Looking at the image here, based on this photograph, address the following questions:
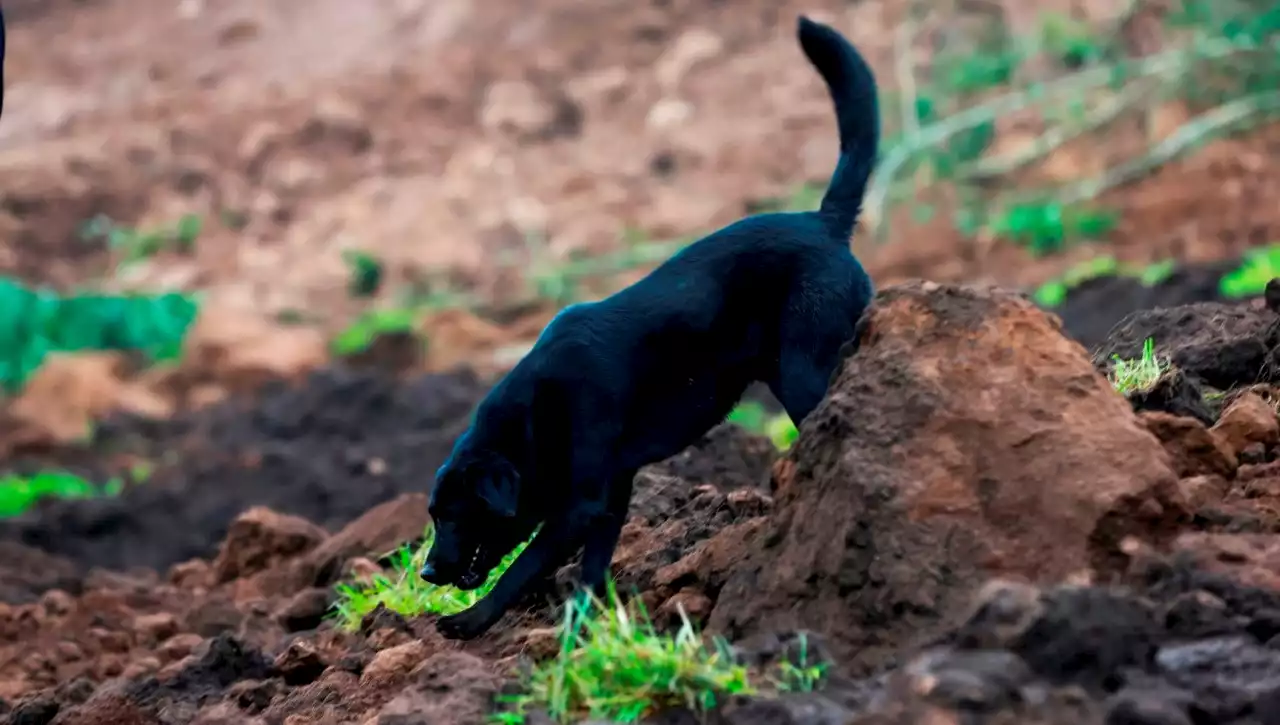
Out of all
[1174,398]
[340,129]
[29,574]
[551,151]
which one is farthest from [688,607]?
[340,129]

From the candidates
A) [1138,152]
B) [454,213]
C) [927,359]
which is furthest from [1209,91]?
[927,359]

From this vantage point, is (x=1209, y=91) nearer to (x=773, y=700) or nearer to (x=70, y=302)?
(x=70, y=302)

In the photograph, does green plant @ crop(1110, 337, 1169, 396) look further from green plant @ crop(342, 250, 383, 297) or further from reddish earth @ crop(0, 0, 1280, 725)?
green plant @ crop(342, 250, 383, 297)

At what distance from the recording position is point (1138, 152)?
15.7m

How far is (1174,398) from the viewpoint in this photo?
3840 millimetres

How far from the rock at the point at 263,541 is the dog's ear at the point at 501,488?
3.52 m

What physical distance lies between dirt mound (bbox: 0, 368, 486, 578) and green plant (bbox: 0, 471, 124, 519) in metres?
0.32

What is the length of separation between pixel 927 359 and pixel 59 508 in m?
8.39

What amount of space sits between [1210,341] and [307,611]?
3072 millimetres

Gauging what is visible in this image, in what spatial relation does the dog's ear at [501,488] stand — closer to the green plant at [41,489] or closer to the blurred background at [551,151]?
the blurred background at [551,151]

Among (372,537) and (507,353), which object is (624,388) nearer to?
(372,537)

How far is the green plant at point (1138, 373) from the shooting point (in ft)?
12.9

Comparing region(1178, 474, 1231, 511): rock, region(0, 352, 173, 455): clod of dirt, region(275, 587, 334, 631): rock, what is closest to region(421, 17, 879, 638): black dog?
region(1178, 474, 1231, 511): rock

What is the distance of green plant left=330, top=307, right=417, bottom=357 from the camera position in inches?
620
